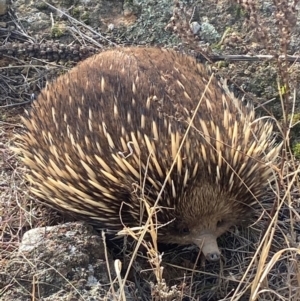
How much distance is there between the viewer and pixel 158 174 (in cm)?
232

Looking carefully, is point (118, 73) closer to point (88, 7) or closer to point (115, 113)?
point (115, 113)

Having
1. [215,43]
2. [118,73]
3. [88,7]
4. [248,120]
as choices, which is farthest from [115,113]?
[88,7]

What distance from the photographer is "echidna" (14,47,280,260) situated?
230 centimetres

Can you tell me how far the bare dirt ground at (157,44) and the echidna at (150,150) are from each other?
0.14 m

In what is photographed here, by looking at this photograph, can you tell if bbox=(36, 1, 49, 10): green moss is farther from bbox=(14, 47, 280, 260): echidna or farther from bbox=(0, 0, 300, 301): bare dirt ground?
bbox=(14, 47, 280, 260): echidna

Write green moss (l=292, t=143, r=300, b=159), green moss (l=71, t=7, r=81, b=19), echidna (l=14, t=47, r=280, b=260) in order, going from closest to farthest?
echidna (l=14, t=47, r=280, b=260)
green moss (l=292, t=143, r=300, b=159)
green moss (l=71, t=7, r=81, b=19)

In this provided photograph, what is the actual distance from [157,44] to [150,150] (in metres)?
1.37

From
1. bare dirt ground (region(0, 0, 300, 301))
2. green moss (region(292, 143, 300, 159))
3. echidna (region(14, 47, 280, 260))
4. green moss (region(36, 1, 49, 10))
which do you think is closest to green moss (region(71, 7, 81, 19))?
bare dirt ground (region(0, 0, 300, 301))

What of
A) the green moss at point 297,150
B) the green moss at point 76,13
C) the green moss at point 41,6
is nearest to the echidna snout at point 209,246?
the green moss at point 297,150

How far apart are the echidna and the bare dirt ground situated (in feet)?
0.45

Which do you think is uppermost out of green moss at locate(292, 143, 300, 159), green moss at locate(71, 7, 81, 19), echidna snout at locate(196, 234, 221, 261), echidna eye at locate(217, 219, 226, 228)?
green moss at locate(71, 7, 81, 19)

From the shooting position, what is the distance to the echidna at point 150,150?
2305mm

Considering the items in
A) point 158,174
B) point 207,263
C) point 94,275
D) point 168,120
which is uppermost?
point 168,120

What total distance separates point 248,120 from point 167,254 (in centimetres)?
58
